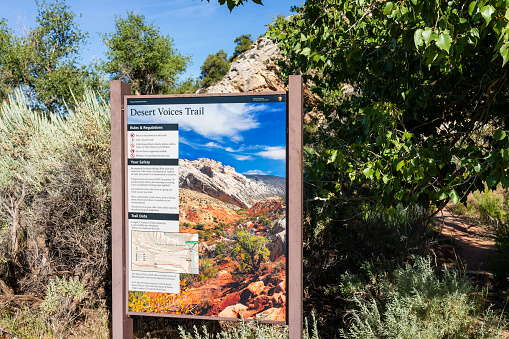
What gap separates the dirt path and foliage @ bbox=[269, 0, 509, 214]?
2.24 meters

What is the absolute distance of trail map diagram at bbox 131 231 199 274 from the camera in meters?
2.93

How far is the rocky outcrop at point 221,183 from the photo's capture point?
287 centimetres

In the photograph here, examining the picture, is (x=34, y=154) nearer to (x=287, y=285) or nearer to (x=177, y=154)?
(x=177, y=154)

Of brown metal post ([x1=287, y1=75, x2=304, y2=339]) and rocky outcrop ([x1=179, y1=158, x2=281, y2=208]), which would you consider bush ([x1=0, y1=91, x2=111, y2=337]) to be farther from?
brown metal post ([x1=287, y1=75, x2=304, y2=339])

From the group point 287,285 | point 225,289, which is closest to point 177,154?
point 225,289

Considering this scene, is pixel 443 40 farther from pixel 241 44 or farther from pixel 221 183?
pixel 241 44

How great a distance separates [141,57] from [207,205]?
72.5 feet

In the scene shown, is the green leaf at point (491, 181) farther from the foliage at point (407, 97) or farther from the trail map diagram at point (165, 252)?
the trail map diagram at point (165, 252)

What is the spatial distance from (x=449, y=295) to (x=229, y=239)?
6.15 feet

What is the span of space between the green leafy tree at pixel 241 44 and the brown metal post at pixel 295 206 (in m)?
37.8

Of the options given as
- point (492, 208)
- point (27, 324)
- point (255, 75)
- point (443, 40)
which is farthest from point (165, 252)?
point (255, 75)

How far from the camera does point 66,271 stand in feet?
14.4

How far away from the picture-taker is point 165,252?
117 inches

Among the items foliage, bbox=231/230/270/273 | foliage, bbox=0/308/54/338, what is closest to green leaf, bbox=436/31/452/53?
foliage, bbox=231/230/270/273
